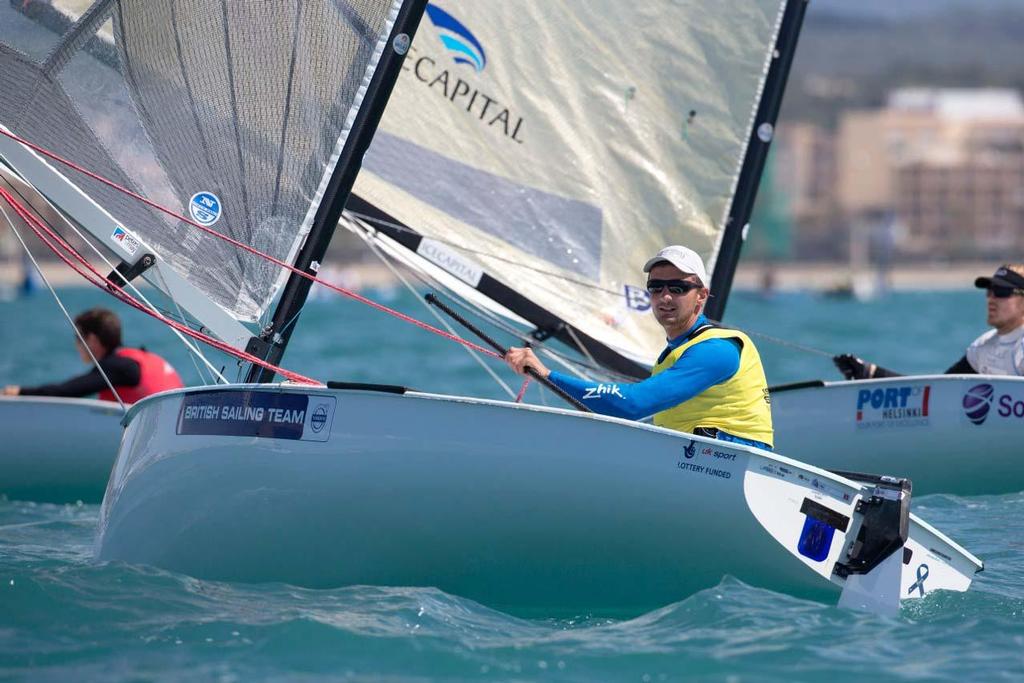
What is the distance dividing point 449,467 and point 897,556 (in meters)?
1.43

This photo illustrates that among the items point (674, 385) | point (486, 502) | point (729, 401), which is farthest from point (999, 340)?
point (486, 502)

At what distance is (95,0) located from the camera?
5793mm

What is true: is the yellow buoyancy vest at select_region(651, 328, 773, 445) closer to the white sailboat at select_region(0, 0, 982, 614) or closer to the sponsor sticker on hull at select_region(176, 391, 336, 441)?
the white sailboat at select_region(0, 0, 982, 614)

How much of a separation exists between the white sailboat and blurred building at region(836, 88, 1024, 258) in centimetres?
11428

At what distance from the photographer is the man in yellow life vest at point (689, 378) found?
199 inches

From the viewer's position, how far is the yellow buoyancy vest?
17.0 ft

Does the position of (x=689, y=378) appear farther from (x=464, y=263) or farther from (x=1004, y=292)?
(x=1004, y=292)

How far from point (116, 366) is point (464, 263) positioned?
76.9 inches

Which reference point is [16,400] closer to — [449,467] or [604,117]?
[604,117]

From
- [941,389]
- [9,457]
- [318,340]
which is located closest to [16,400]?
[9,457]

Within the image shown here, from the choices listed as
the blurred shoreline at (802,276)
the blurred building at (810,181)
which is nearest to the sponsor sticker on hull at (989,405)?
the blurred shoreline at (802,276)

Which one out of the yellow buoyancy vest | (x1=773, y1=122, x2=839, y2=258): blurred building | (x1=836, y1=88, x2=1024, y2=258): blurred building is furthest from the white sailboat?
(x1=773, y1=122, x2=839, y2=258): blurred building

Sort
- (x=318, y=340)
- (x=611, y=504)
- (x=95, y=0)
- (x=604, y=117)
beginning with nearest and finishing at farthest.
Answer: (x=611, y=504) → (x=95, y=0) → (x=604, y=117) → (x=318, y=340)

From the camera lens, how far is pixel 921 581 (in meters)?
5.11
